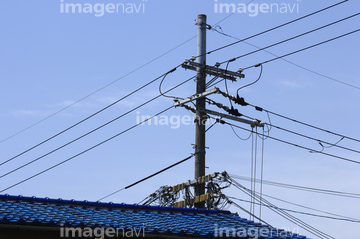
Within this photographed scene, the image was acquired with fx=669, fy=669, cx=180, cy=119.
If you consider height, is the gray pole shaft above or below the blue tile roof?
above

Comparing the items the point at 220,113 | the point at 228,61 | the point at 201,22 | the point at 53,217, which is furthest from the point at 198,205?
the point at 53,217

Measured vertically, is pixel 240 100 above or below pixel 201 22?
below

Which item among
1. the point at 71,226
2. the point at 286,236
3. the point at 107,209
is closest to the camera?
the point at 71,226

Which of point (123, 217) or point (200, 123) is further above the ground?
point (200, 123)

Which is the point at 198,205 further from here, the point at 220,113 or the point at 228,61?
the point at 228,61

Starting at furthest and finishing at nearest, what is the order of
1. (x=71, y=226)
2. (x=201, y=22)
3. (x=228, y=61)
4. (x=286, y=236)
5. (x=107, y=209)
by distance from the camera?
(x=201, y=22), (x=228, y=61), (x=107, y=209), (x=286, y=236), (x=71, y=226)

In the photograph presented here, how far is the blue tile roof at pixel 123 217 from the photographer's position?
16.3 metres

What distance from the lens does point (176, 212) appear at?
759 inches

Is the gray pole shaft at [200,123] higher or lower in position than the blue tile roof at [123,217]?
higher

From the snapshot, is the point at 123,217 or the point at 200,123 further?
Result: the point at 200,123

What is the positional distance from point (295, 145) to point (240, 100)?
2.68 m

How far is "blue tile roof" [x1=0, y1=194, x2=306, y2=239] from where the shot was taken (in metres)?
16.3

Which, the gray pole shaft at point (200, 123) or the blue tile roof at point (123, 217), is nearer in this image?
the blue tile roof at point (123, 217)

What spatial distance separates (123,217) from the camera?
18.0m
